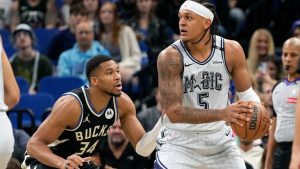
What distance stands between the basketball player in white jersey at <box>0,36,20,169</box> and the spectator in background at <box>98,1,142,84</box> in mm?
5906

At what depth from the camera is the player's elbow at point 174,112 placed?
22.4 feet

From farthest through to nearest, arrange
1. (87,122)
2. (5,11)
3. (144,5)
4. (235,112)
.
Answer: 1. (5,11)
2. (144,5)
3. (87,122)
4. (235,112)

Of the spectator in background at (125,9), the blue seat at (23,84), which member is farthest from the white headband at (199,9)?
the spectator in background at (125,9)

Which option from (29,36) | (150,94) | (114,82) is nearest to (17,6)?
(29,36)

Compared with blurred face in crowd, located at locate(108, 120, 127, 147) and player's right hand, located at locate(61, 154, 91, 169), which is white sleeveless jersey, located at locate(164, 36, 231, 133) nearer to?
player's right hand, located at locate(61, 154, 91, 169)

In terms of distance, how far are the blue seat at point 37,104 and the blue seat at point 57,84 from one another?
0.93 feet

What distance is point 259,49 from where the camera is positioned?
12.2 meters

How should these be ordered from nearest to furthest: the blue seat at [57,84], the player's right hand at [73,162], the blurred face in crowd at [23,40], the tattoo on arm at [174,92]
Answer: the tattoo on arm at [174,92] < the player's right hand at [73,162] < the blue seat at [57,84] < the blurred face in crowd at [23,40]

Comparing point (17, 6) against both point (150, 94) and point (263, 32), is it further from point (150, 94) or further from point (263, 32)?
point (263, 32)

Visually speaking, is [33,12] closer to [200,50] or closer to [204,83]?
[200,50]

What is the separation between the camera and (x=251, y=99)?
7.18 meters

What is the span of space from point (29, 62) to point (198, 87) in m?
5.47

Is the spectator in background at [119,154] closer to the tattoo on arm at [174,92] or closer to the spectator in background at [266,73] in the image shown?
the spectator in background at [266,73]

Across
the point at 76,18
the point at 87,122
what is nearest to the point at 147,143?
the point at 87,122
